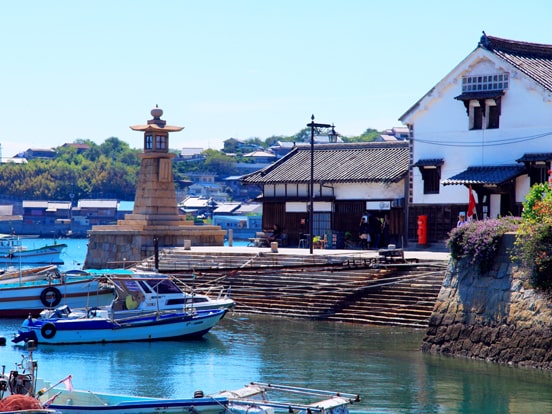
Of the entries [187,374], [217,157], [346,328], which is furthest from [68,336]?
[217,157]

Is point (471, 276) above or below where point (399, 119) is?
below

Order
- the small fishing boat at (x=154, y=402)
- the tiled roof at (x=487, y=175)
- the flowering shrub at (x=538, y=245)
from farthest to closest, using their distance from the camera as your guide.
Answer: the tiled roof at (x=487, y=175) < the flowering shrub at (x=538, y=245) < the small fishing boat at (x=154, y=402)

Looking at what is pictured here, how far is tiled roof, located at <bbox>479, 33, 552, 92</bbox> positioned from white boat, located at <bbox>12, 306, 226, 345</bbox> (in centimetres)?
1649

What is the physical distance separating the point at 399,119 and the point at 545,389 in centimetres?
2322

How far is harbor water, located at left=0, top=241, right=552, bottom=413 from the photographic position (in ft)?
85.8

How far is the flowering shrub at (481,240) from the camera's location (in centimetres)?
3002

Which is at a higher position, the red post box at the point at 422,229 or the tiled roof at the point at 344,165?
the tiled roof at the point at 344,165

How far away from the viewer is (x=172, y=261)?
49.3 m

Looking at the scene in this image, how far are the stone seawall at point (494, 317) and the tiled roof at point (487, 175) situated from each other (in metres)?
12.5

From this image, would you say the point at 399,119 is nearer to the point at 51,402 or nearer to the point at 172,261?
the point at 172,261

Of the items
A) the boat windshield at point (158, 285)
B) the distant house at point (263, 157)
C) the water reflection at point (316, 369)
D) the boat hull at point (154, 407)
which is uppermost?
the distant house at point (263, 157)

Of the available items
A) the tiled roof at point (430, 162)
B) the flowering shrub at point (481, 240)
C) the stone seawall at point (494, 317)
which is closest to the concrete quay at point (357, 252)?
the tiled roof at point (430, 162)

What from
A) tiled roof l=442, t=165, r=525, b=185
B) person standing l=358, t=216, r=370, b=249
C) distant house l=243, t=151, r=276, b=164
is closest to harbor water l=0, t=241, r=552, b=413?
tiled roof l=442, t=165, r=525, b=185

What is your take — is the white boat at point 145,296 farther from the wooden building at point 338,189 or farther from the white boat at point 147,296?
the wooden building at point 338,189
